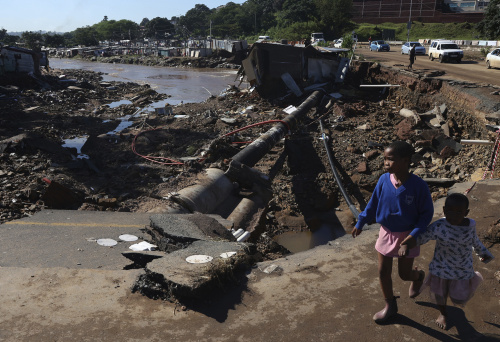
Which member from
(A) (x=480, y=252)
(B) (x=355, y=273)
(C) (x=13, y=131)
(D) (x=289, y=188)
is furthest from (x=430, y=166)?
(C) (x=13, y=131)

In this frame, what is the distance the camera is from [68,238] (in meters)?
5.36

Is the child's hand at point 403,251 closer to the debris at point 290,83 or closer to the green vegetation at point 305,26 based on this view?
the debris at point 290,83

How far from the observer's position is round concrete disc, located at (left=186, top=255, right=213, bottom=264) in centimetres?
382

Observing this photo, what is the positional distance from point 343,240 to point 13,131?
13.8 m

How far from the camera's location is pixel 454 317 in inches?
130

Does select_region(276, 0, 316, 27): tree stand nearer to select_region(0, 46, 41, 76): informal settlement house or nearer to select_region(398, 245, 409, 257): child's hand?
select_region(0, 46, 41, 76): informal settlement house

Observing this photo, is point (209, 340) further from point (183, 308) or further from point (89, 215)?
point (89, 215)

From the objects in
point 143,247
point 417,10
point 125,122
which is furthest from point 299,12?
point 143,247

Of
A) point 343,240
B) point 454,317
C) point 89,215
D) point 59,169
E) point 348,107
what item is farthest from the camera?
point 348,107

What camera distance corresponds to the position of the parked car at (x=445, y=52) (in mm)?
22219

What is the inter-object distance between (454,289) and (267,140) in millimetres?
7811

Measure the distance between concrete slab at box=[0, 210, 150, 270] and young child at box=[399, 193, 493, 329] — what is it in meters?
3.13

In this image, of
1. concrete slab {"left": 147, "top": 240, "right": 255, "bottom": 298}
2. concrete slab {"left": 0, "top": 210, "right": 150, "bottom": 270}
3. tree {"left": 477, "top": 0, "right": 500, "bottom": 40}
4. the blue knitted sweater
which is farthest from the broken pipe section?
tree {"left": 477, "top": 0, "right": 500, "bottom": 40}

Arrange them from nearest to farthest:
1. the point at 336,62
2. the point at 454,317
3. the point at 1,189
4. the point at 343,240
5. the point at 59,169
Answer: the point at 454,317 < the point at 343,240 < the point at 1,189 < the point at 59,169 < the point at 336,62
